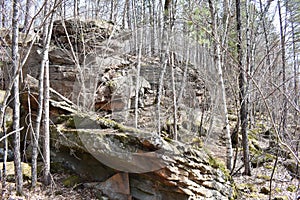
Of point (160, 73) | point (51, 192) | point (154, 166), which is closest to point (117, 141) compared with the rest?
point (154, 166)

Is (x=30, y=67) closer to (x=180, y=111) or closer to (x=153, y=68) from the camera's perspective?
(x=153, y=68)

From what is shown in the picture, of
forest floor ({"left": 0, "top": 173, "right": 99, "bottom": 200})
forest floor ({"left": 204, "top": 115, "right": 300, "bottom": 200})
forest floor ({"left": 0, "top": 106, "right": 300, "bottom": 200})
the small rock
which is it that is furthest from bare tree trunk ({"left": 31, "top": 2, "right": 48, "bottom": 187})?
the small rock

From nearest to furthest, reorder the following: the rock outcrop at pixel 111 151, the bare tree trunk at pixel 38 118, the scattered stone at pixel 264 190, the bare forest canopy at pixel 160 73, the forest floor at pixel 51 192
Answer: the forest floor at pixel 51 192 < the rock outcrop at pixel 111 151 < the bare tree trunk at pixel 38 118 < the scattered stone at pixel 264 190 < the bare forest canopy at pixel 160 73

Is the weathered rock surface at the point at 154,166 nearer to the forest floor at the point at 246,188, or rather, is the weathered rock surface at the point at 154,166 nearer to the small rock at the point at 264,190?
the forest floor at the point at 246,188

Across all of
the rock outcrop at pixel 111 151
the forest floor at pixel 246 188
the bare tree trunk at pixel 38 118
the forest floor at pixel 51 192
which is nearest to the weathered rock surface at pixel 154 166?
the rock outcrop at pixel 111 151

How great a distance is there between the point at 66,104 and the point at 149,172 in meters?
3.11

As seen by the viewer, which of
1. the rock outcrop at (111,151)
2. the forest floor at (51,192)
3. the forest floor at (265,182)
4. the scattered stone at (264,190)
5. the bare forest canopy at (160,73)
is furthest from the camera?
the bare forest canopy at (160,73)

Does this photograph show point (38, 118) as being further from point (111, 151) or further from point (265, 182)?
point (265, 182)

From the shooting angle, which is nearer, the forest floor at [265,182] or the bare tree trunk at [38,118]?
the bare tree trunk at [38,118]

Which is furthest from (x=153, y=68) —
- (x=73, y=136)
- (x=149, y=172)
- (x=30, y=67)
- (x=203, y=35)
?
(x=149, y=172)

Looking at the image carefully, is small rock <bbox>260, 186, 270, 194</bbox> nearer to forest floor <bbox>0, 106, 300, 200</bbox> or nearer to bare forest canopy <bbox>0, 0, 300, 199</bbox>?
forest floor <bbox>0, 106, 300, 200</bbox>

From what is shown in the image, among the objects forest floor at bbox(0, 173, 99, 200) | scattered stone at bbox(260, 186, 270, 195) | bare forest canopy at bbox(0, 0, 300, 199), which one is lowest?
scattered stone at bbox(260, 186, 270, 195)

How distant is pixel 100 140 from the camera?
188 inches

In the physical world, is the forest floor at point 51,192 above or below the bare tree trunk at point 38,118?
below
